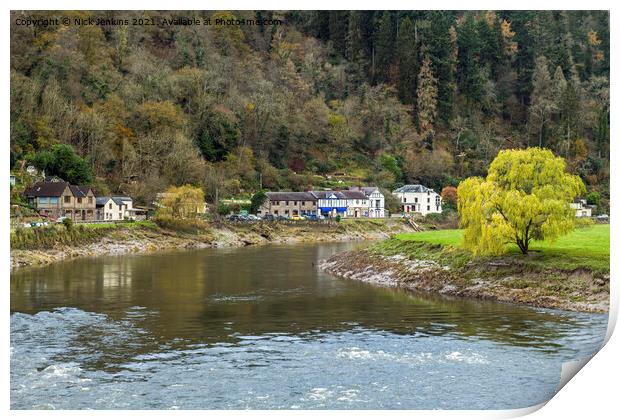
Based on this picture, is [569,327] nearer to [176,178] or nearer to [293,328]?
[293,328]

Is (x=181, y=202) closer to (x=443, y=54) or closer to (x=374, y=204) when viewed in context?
(x=374, y=204)

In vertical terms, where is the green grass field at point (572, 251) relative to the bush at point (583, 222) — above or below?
below

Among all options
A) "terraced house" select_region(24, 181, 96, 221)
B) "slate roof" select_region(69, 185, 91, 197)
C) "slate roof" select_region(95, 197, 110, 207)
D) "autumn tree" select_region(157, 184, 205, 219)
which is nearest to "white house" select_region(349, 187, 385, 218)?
"autumn tree" select_region(157, 184, 205, 219)

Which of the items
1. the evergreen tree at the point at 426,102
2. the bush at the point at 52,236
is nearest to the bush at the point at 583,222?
the bush at the point at 52,236

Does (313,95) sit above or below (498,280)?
above

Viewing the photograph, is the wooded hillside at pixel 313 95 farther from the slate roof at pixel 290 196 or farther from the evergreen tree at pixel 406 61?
the slate roof at pixel 290 196

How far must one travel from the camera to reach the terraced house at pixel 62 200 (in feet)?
102

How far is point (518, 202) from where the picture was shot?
19469 mm

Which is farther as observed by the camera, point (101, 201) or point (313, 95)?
point (313, 95)

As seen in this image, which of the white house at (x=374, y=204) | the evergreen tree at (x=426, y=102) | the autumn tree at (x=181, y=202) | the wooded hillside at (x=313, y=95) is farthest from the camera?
the evergreen tree at (x=426, y=102)

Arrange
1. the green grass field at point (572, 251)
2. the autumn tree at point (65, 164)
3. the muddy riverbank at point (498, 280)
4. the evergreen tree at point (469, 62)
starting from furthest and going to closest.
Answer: the evergreen tree at point (469, 62)
the autumn tree at point (65, 164)
the green grass field at point (572, 251)
the muddy riverbank at point (498, 280)

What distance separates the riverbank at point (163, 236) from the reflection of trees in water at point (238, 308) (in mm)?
3178

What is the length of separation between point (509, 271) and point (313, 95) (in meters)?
43.5

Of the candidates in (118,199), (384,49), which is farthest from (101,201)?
(384,49)
